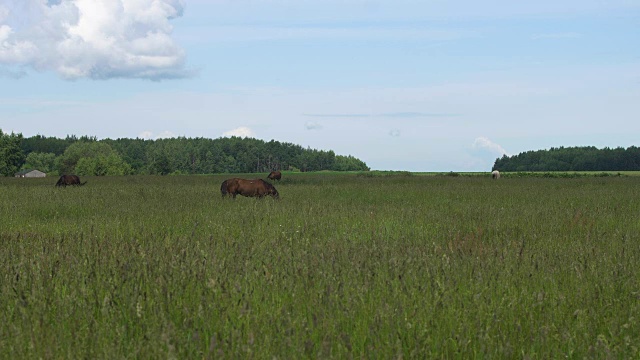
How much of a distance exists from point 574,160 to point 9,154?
103 meters

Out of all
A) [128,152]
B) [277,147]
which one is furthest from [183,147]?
[277,147]

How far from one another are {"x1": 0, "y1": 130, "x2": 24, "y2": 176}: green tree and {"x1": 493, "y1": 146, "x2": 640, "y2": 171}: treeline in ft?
309

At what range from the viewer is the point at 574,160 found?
358 ft

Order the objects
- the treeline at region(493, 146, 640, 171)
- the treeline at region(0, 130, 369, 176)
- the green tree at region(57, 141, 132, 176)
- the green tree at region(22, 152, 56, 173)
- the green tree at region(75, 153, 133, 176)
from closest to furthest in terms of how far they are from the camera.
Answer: the treeline at region(493, 146, 640, 171) < the green tree at region(75, 153, 133, 176) < the green tree at region(57, 141, 132, 176) < the treeline at region(0, 130, 369, 176) < the green tree at region(22, 152, 56, 173)

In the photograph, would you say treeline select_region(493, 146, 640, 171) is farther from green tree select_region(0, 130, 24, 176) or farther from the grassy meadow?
the grassy meadow

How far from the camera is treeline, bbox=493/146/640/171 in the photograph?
341 feet

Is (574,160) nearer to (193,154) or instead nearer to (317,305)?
(193,154)

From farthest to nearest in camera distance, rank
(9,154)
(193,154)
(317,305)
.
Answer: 1. (193,154)
2. (9,154)
3. (317,305)

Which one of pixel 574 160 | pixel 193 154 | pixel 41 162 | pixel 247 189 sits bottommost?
pixel 247 189

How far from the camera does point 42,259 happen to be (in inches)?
202

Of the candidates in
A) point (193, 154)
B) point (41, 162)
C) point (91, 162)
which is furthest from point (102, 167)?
point (193, 154)

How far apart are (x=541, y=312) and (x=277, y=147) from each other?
528ft

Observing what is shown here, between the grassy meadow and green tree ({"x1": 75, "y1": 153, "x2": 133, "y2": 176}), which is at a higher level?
green tree ({"x1": 75, "y1": 153, "x2": 133, "y2": 176})

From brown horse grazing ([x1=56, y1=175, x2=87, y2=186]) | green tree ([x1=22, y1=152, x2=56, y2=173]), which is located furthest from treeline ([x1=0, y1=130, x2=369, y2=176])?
brown horse grazing ([x1=56, y1=175, x2=87, y2=186])
